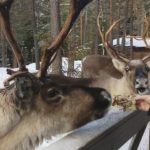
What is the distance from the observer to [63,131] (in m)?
3.91

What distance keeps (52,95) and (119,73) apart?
6565 mm

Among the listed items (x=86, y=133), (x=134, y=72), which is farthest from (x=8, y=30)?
(x=134, y=72)

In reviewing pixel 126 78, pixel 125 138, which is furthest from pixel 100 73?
pixel 125 138

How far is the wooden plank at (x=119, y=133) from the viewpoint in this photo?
3576 millimetres

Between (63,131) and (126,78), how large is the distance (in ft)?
19.0

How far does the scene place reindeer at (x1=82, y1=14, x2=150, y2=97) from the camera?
904 centimetres

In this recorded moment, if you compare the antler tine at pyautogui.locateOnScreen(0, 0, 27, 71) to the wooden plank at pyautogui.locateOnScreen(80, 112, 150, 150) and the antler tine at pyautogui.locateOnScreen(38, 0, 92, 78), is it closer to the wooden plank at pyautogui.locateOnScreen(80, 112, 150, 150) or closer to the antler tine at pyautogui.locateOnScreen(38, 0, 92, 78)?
the antler tine at pyautogui.locateOnScreen(38, 0, 92, 78)

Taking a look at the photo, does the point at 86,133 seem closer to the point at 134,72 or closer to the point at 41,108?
the point at 41,108

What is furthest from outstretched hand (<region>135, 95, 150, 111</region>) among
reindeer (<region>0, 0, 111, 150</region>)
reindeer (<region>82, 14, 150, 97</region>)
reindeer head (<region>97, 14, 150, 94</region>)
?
reindeer head (<region>97, 14, 150, 94</region>)

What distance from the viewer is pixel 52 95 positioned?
3.89 m

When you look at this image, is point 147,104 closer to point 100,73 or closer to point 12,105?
point 12,105

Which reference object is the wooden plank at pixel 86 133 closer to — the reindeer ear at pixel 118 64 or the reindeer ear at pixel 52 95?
the reindeer ear at pixel 52 95

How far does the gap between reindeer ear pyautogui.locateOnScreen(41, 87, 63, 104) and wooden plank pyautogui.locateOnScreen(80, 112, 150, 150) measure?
0.43 m

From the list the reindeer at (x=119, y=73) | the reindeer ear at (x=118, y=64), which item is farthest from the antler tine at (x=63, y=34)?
the reindeer ear at (x=118, y=64)
